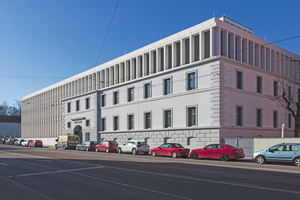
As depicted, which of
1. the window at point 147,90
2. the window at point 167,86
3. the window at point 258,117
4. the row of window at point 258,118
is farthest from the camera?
the window at point 147,90

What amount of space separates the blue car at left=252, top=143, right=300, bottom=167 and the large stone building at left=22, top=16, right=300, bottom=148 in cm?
779

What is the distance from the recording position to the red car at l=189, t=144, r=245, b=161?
72.0ft

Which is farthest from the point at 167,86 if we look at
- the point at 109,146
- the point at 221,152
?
the point at 221,152

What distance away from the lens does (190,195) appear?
8.21 m

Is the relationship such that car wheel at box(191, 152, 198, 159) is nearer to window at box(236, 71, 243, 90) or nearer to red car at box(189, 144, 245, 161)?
red car at box(189, 144, 245, 161)

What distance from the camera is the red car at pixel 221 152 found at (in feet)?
72.0

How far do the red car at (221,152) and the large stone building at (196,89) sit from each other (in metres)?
4.82

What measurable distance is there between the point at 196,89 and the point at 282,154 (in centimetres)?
1282

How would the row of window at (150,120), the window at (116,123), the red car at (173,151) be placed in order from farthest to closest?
the window at (116,123) → the row of window at (150,120) → the red car at (173,151)

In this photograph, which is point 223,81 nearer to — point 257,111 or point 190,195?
point 257,111

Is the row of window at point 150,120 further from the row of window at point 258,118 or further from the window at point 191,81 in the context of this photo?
the row of window at point 258,118

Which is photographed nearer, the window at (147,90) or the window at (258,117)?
the window at (258,117)

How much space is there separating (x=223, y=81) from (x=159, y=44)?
33.3ft

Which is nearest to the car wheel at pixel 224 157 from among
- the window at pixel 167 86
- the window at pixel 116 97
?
the window at pixel 167 86
